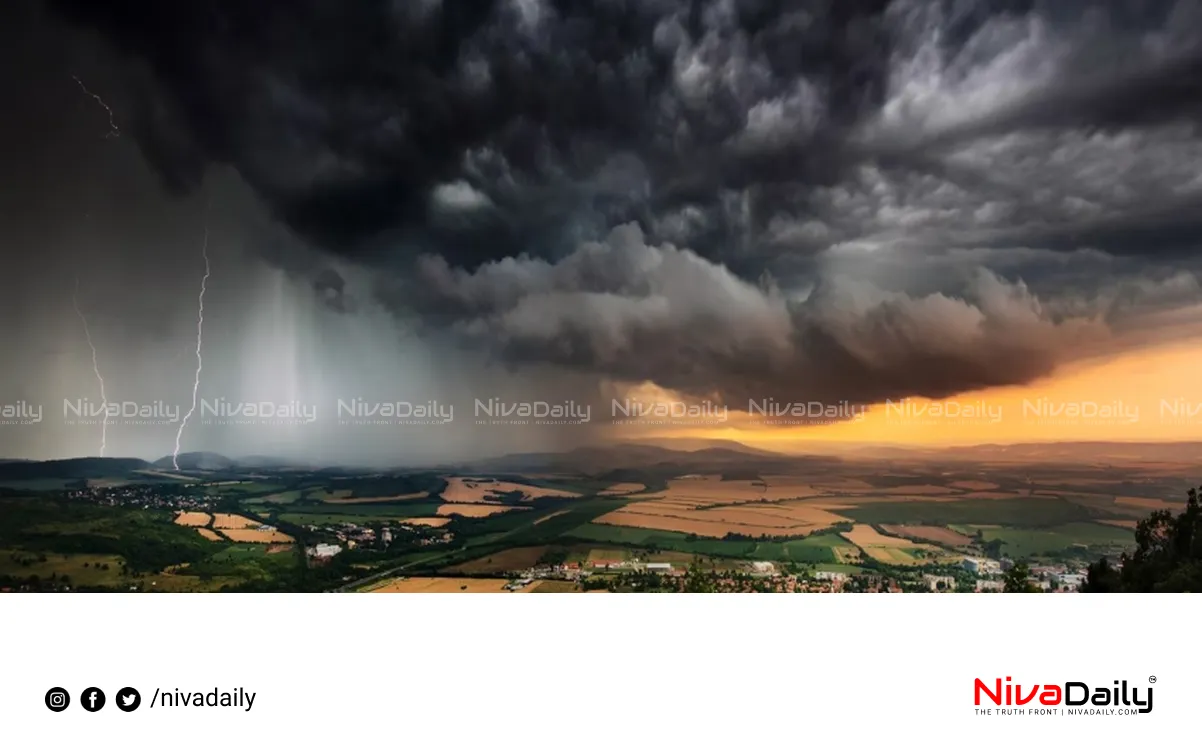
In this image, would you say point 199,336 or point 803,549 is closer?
point 803,549

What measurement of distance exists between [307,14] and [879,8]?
275 centimetres

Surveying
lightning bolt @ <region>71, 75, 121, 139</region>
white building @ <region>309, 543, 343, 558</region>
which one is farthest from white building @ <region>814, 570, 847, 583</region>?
lightning bolt @ <region>71, 75, 121, 139</region>

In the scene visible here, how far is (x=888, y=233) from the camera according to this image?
126 inches

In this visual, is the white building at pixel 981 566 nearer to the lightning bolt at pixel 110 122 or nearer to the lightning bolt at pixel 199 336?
the lightning bolt at pixel 199 336

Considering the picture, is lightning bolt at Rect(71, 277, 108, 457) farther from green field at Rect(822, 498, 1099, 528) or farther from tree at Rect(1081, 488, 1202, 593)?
tree at Rect(1081, 488, 1202, 593)
